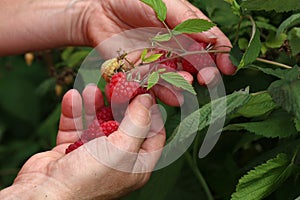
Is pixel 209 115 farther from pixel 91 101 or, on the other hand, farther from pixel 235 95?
pixel 91 101

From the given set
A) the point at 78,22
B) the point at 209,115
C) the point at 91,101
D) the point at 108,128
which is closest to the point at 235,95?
the point at 209,115

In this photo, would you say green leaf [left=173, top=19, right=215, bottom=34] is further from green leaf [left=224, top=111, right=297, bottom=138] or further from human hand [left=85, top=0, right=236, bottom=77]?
green leaf [left=224, top=111, right=297, bottom=138]

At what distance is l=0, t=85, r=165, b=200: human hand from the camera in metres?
1.27

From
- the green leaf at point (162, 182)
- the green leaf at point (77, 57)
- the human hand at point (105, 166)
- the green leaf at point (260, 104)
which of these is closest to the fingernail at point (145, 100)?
the human hand at point (105, 166)

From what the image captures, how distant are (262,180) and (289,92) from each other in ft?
0.63

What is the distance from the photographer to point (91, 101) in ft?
4.83

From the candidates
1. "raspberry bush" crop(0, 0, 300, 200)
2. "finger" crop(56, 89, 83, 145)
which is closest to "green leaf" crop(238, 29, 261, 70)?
"raspberry bush" crop(0, 0, 300, 200)

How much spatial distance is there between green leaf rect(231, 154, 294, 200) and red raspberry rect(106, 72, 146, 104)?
296mm

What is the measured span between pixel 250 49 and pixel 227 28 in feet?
1.19

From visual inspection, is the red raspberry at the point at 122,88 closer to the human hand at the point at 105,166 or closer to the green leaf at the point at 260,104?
the human hand at the point at 105,166

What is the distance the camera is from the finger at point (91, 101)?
4.82 feet

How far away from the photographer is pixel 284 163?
1229 mm

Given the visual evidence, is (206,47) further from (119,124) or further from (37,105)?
(37,105)

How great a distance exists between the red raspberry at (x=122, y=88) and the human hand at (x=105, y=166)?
18 millimetres
